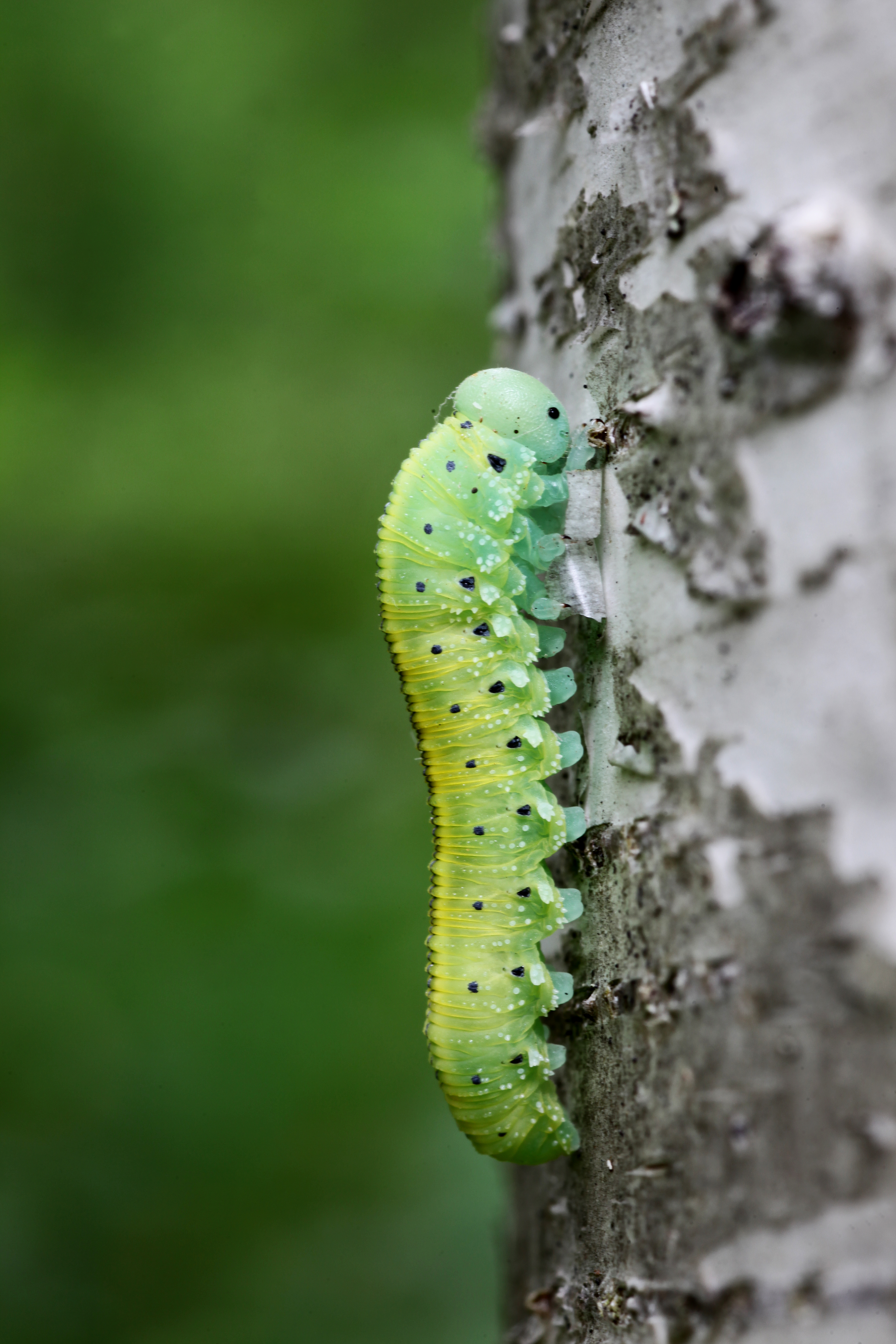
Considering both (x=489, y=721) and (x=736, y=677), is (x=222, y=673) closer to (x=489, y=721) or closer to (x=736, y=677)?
(x=489, y=721)

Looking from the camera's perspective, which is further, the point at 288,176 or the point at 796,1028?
the point at 288,176

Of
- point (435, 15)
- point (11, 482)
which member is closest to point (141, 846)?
point (11, 482)

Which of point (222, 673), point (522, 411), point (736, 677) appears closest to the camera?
point (736, 677)

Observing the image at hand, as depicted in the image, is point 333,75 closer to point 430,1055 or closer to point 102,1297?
point 430,1055

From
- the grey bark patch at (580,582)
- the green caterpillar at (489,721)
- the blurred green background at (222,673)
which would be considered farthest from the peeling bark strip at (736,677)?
the blurred green background at (222,673)

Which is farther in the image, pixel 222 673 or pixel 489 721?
pixel 222 673

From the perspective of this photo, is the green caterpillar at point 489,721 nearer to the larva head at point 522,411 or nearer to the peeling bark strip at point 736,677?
the larva head at point 522,411

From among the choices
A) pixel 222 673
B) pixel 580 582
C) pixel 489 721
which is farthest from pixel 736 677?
pixel 222 673
